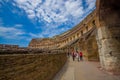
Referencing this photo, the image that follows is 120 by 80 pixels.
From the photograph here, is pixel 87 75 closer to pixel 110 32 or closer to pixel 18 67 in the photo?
pixel 110 32

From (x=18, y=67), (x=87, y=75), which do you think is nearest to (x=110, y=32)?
(x=87, y=75)

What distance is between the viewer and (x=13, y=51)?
13.0 ft

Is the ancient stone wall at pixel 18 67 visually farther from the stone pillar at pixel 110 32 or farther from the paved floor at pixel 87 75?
the stone pillar at pixel 110 32

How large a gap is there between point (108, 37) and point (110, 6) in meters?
2.31

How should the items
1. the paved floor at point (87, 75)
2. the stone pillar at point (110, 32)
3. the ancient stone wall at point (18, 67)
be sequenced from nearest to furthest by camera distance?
the ancient stone wall at point (18, 67) < the paved floor at point (87, 75) < the stone pillar at point (110, 32)

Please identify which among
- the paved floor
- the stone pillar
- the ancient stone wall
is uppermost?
the stone pillar

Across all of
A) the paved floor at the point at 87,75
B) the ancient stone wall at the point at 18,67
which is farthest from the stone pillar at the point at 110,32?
the ancient stone wall at the point at 18,67

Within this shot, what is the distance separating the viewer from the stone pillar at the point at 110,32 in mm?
8328

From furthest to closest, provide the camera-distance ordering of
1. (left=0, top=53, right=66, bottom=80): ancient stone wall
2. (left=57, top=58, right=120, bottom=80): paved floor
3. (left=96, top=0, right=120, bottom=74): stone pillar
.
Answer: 1. (left=96, top=0, right=120, bottom=74): stone pillar
2. (left=57, top=58, right=120, bottom=80): paved floor
3. (left=0, top=53, right=66, bottom=80): ancient stone wall

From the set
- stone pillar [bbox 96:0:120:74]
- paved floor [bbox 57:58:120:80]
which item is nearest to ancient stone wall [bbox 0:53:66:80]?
paved floor [bbox 57:58:120:80]

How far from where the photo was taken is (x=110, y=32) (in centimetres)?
862

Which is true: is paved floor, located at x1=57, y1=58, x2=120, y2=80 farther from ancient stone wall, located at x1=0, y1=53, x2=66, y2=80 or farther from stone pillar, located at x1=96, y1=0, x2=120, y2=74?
ancient stone wall, located at x1=0, y1=53, x2=66, y2=80

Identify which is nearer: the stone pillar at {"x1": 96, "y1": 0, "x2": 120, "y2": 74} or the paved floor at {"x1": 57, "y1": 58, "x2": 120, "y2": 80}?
the paved floor at {"x1": 57, "y1": 58, "x2": 120, "y2": 80}

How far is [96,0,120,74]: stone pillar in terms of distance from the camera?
833 cm
